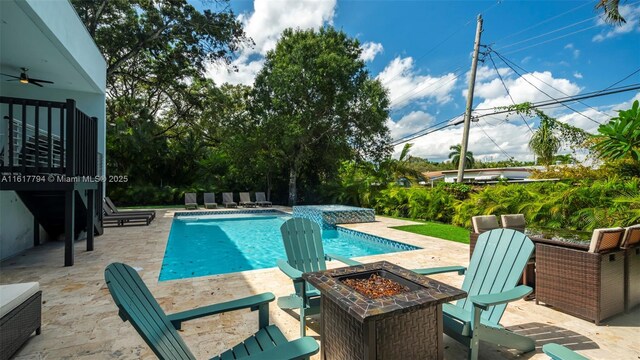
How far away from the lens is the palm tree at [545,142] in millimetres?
15016

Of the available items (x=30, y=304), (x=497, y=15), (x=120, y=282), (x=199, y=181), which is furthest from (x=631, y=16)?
(x=199, y=181)

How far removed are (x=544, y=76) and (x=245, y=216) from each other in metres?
15.6

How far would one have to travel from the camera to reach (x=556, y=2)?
34.5ft

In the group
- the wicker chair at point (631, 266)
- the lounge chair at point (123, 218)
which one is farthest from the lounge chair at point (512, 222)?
the lounge chair at point (123, 218)

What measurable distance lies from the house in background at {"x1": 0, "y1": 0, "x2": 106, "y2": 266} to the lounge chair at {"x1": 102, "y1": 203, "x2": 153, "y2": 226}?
1.76 metres

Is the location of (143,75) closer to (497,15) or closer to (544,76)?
(497,15)

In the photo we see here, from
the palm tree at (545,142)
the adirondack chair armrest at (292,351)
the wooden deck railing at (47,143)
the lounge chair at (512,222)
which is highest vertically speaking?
the palm tree at (545,142)

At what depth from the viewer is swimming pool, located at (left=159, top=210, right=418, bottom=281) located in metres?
6.43

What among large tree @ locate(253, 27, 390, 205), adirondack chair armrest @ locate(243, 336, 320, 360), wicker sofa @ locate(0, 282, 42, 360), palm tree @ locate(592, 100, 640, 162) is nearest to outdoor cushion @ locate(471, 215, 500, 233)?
adirondack chair armrest @ locate(243, 336, 320, 360)

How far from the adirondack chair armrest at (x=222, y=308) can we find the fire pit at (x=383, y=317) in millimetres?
398

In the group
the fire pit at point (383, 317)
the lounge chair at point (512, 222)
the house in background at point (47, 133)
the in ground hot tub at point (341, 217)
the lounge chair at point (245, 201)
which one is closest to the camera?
the fire pit at point (383, 317)

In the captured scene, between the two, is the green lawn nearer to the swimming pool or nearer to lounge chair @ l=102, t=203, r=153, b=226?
the swimming pool

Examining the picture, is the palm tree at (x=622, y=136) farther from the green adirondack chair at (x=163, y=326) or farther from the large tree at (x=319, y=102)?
the large tree at (x=319, y=102)

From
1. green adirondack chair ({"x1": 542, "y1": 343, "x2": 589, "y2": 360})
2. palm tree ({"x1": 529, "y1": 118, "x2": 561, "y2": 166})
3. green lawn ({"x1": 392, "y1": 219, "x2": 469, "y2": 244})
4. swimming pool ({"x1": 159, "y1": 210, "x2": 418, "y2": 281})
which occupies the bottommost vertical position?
swimming pool ({"x1": 159, "y1": 210, "x2": 418, "y2": 281})
